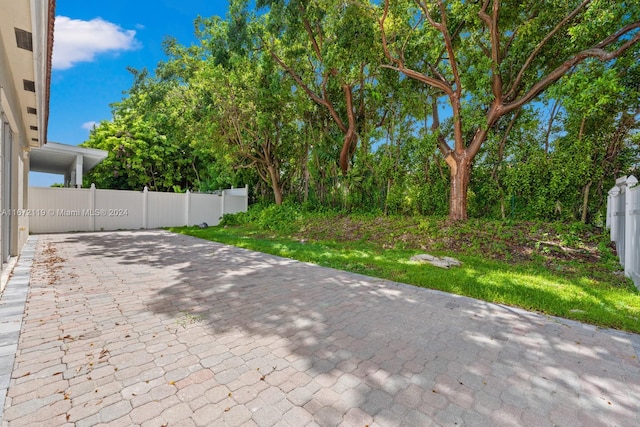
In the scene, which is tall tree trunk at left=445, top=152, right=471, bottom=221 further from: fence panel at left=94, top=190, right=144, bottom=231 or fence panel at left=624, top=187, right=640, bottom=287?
fence panel at left=94, top=190, right=144, bottom=231

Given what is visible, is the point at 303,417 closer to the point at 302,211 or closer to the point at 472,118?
the point at 472,118

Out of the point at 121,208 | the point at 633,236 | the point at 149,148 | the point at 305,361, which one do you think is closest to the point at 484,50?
the point at 633,236

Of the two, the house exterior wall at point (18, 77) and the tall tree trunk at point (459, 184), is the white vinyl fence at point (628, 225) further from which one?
the house exterior wall at point (18, 77)

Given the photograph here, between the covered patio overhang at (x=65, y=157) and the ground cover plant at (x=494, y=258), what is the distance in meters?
5.56

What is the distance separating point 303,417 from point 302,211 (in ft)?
35.8

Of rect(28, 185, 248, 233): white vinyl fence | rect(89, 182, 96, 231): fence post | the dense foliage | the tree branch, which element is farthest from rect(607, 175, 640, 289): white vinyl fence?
rect(89, 182, 96, 231): fence post

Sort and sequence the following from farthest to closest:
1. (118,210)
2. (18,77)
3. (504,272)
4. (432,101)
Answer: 1. (118,210)
2. (432,101)
3. (504,272)
4. (18,77)

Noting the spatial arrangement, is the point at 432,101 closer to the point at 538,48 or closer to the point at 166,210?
the point at 538,48

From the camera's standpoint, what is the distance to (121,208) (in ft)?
40.2

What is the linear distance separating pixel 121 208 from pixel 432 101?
12764 mm

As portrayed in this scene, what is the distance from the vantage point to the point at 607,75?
5551mm

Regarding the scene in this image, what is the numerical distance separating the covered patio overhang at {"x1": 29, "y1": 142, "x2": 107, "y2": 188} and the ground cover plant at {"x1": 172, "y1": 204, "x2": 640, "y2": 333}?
5556 mm

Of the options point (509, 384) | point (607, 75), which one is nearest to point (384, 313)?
point (509, 384)

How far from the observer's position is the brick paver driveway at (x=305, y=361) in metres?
1.72
